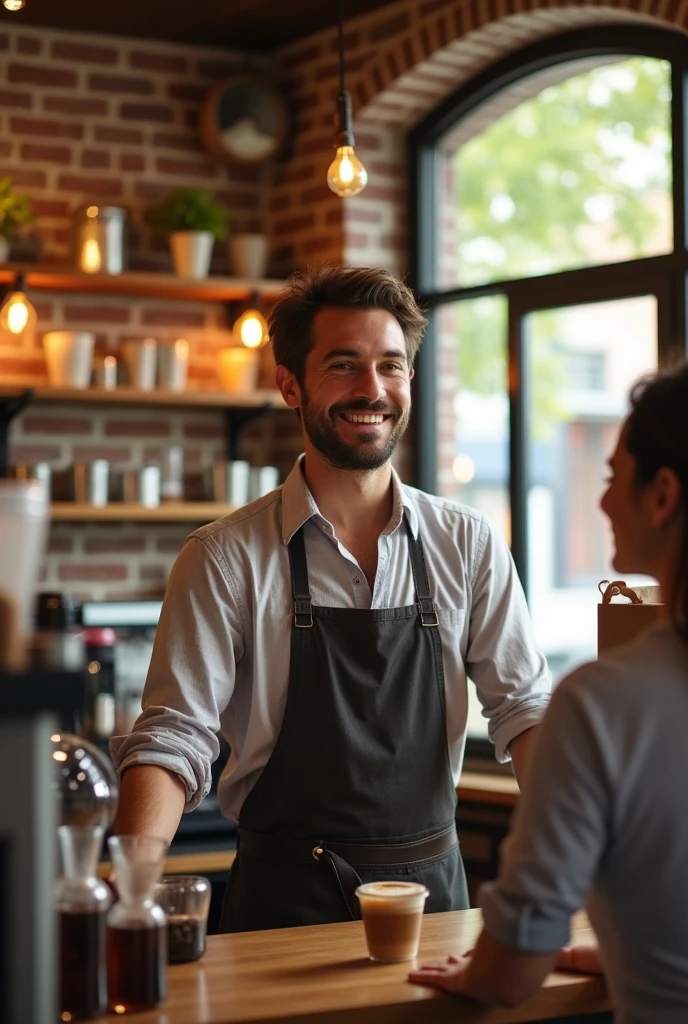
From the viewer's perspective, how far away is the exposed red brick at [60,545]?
4656mm

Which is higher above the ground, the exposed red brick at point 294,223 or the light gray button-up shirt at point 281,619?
the exposed red brick at point 294,223

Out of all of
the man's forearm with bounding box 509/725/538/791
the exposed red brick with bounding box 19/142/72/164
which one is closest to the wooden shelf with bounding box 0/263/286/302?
the exposed red brick with bounding box 19/142/72/164

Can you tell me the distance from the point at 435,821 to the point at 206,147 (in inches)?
117

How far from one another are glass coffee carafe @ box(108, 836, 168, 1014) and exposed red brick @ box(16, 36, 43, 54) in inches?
140

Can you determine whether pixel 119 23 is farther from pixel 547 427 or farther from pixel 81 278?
pixel 547 427

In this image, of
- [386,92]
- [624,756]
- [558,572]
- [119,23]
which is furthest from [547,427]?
[624,756]

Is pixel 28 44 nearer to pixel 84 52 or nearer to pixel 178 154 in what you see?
pixel 84 52

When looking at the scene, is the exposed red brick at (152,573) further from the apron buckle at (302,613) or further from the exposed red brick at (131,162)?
the apron buckle at (302,613)

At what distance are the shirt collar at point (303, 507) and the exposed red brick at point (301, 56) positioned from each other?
2.50 meters

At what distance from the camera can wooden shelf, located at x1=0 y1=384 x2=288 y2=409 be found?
442cm

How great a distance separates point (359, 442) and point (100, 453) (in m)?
2.25

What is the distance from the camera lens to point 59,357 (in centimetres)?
446

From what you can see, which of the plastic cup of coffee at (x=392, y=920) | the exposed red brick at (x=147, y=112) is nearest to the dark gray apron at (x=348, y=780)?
the plastic cup of coffee at (x=392, y=920)

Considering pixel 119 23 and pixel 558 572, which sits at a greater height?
pixel 119 23
